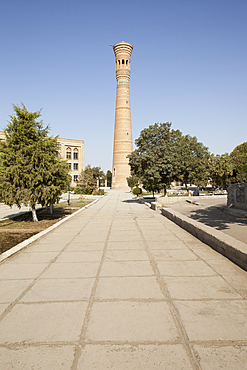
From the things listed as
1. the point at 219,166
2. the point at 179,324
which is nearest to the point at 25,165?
the point at 179,324

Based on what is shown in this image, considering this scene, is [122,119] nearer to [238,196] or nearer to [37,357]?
[238,196]

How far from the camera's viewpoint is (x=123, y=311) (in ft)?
10.6

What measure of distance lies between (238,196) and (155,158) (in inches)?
322

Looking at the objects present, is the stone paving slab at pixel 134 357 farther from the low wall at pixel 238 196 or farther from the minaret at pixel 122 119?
the minaret at pixel 122 119

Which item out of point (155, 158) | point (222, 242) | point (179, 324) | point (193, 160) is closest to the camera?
point (179, 324)

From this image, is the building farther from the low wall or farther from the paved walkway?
the paved walkway

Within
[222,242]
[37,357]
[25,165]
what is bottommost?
[37,357]

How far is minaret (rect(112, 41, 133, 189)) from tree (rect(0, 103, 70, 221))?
47464 millimetres

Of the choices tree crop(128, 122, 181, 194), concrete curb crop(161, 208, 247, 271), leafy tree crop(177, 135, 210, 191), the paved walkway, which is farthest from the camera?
leafy tree crop(177, 135, 210, 191)

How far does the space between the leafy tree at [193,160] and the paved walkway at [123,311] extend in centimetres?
1941

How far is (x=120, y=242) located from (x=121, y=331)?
14.6ft

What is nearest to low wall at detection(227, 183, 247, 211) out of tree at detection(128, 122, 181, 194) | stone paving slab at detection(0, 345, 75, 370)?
tree at detection(128, 122, 181, 194)

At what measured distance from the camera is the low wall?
A: 12.9 m

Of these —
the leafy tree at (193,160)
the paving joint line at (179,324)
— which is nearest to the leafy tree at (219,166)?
the leafy tree at (193,160)
